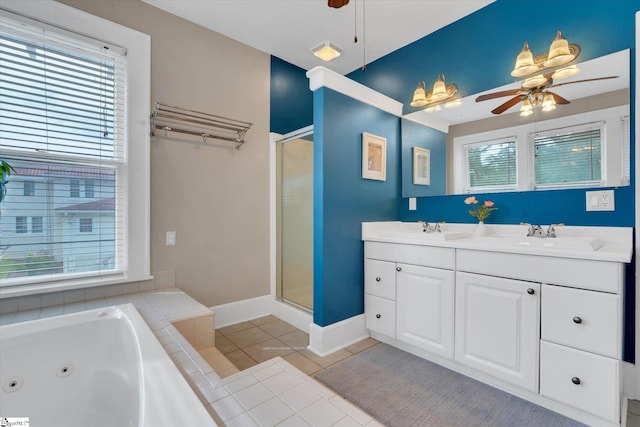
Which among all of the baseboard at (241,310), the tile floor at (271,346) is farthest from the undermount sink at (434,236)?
the baseboard at (241,310)

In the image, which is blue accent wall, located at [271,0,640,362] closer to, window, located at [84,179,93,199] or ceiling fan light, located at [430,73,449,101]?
ceiling fan light, located at [430,73,449,101]

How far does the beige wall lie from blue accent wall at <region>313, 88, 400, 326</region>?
2.90 feet

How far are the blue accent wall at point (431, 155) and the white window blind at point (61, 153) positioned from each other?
235 cm

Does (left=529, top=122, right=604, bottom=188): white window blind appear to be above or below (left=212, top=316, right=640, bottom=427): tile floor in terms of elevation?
above

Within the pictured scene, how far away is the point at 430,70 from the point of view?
2631mm

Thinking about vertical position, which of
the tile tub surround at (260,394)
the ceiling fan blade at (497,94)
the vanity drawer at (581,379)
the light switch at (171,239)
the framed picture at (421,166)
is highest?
the ceiling fan blade at (497,94)

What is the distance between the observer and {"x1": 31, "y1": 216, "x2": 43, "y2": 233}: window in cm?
184

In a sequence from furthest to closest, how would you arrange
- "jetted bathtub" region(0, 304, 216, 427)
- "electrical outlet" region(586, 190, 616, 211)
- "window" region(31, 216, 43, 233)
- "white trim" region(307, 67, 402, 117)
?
1. "white trim" region(307, 67, 402, 117)
2. "window" region(31, 216, 43, 233)
3. "electrical outlet" region(586, 190, 616, 211)
4. "jetted bathtub" region(0, 304, 216, 427)

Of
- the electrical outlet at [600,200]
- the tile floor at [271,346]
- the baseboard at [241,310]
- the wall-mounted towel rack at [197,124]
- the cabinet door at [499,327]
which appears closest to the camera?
the cabinet door at [499,327]

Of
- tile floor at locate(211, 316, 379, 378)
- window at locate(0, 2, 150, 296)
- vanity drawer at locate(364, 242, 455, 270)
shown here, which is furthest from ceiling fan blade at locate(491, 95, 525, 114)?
window at locate(0, 2, 150, 296)

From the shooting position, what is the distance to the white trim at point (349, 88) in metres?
2.17

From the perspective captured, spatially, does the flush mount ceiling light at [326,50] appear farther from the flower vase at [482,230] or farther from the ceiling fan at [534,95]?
the flower vase at [482,230]

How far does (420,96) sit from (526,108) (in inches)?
32.1

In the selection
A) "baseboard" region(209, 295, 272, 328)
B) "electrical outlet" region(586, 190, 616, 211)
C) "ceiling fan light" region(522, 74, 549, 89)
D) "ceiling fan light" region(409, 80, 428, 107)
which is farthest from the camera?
"baseboard" region(209, 295, 272, 328)
